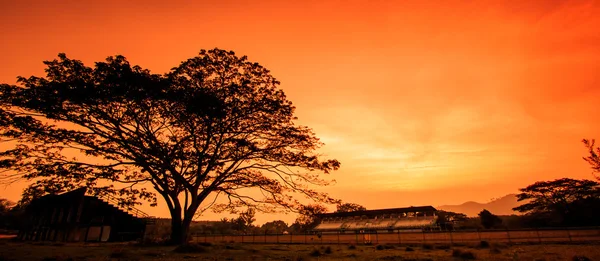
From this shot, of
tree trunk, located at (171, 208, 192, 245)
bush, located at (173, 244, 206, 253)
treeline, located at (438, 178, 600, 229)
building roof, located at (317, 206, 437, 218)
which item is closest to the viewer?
bush, located at (173, 244, 206, 253)

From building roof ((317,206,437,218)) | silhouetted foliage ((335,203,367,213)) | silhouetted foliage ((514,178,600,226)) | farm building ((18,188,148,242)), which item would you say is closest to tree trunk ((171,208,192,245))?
farm building ((18,188,148,242))

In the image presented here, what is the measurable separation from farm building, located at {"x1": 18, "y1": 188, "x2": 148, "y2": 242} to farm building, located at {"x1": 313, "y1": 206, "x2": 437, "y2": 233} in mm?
27662

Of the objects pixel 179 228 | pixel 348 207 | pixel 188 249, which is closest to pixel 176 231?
pixel 179 228

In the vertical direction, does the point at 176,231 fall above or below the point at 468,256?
above

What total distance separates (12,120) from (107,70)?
514 cm

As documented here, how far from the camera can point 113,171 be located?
16938 millimetres

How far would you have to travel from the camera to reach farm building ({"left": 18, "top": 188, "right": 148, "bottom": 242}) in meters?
27.8

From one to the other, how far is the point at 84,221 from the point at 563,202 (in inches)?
2952

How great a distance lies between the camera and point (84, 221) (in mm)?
27781

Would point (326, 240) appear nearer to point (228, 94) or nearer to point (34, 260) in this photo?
point (228, 94)

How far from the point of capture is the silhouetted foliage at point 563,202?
4072cm

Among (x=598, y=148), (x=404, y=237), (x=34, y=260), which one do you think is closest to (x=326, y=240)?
(x=404, y=237)

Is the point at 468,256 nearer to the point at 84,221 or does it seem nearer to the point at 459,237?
the point at 459,237

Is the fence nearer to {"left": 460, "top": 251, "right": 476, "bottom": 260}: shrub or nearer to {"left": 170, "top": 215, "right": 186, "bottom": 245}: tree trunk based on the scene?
{"left": 460, "top": 251, "right": 476, "bottom": 260}: shrub
